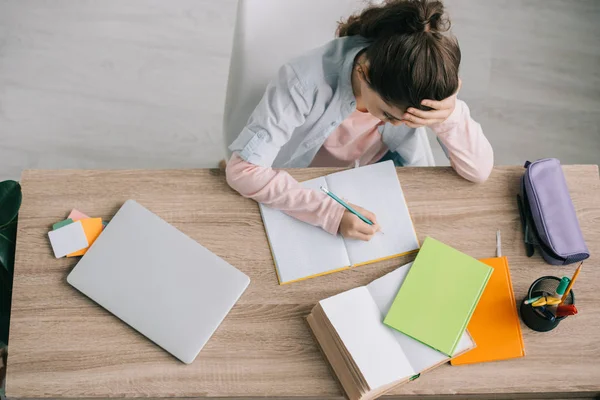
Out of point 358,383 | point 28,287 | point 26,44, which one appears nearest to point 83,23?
point 26,44

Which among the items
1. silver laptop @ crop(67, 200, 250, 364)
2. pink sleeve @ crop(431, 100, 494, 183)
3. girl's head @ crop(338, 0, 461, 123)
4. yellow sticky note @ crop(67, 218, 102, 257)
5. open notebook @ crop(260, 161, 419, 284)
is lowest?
silver laptop @ crop(67, 200, 250, 364)

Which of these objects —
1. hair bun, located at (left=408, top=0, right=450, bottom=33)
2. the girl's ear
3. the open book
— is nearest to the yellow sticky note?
the open book

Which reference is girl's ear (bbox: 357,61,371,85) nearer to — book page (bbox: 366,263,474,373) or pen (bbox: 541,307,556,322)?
book page (bbox: 366,263,474,373)

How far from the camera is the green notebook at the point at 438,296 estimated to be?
1112mm

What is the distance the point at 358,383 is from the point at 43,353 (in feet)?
1.86

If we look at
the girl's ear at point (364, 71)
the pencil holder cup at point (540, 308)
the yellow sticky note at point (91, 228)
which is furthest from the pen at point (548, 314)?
the yellow sticky note at point (91, 228)

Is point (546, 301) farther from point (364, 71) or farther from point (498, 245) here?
point (364, 71)

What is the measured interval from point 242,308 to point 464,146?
0.56 m

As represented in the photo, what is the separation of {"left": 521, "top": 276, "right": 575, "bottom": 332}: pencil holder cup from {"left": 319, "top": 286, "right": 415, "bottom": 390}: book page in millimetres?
250

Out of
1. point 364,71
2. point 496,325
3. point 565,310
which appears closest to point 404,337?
point 496,325

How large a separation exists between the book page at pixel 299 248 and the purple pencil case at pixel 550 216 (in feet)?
1.26

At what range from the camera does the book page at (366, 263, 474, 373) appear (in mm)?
1094

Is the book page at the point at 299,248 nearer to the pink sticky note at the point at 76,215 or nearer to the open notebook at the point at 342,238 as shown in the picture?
the open notebook at the point at 342,238

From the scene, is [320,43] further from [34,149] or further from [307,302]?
[34,149]
